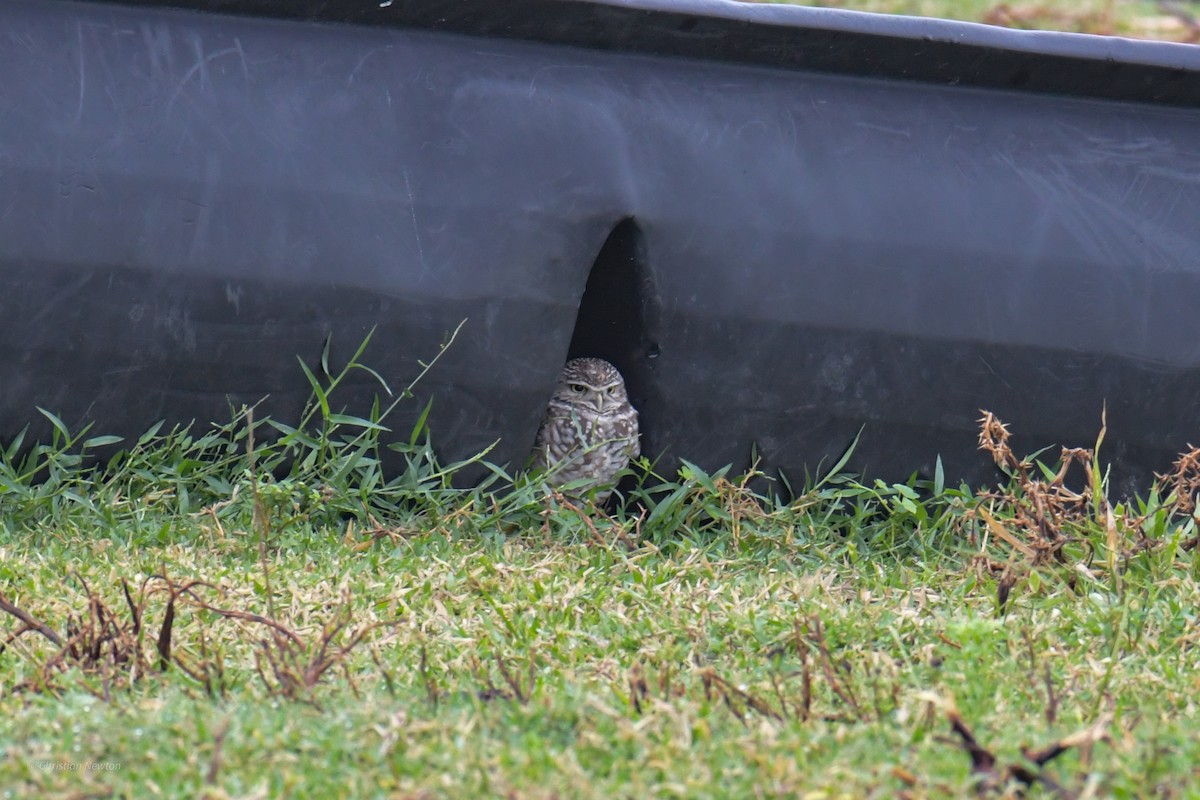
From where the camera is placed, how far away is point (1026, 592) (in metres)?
2.52

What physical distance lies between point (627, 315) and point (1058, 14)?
206 inches

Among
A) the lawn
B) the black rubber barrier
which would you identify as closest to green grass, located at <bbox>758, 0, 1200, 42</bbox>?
the black rubber barrier

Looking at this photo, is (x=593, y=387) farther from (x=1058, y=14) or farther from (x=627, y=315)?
(x=1058, y=14)

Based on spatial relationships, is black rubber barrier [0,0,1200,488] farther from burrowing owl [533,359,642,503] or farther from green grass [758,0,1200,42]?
green grass [758,0,1200,42]

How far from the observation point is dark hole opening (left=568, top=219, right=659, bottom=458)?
300 centimetres

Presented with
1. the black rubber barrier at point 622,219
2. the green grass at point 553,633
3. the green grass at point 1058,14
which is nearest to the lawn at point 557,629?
the green grass at point 553,633

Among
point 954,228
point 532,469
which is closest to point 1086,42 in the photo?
point 954,228

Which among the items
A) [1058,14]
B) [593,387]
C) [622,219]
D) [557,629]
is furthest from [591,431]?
[1058,14]

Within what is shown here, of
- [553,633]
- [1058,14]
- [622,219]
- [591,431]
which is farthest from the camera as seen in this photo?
[1058,14]

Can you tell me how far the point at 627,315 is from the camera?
3.12m

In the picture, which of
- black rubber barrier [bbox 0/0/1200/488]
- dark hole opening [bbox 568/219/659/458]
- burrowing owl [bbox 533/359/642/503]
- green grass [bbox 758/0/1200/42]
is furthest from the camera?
green grass [bbox 758/0/1200/42]

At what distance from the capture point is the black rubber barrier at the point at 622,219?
2.79 metres

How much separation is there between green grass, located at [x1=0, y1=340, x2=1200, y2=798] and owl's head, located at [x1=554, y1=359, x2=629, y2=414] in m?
0.20

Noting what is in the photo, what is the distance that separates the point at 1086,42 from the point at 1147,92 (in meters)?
0.21
